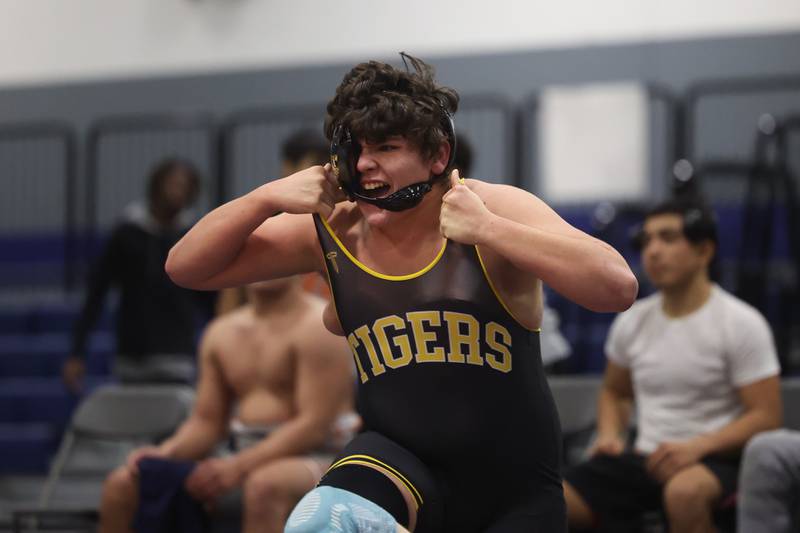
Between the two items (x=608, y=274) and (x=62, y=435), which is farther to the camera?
(x=62, y=435)

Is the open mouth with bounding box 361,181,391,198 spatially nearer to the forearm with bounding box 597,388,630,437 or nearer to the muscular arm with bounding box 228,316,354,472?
the muscular arm with bounding box 228,316,354,472

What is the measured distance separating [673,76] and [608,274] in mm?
6171

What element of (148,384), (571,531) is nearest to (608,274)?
(571,531)

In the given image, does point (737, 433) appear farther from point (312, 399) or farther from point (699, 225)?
point (312, 399)

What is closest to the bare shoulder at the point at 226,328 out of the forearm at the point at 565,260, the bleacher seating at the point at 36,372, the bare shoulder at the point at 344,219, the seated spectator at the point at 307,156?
the seated spectator at the point at 307,156

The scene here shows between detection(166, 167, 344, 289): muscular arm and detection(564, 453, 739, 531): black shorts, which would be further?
detection(564, 453, 739, 531): black shorts

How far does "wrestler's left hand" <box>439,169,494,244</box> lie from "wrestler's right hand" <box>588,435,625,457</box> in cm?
201

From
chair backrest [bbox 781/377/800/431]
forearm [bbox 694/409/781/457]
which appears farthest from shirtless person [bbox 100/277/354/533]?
chair backrest [bbox 781/377/800/431]

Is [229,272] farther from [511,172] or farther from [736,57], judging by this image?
[736,57]

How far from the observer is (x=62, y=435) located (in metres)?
7.34

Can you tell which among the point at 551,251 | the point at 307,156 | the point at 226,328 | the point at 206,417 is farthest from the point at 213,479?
the point at 551,251

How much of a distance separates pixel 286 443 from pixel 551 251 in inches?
80.9

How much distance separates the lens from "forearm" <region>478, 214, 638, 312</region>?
95.8 inches

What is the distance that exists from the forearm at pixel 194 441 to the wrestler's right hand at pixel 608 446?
135 centimetres
